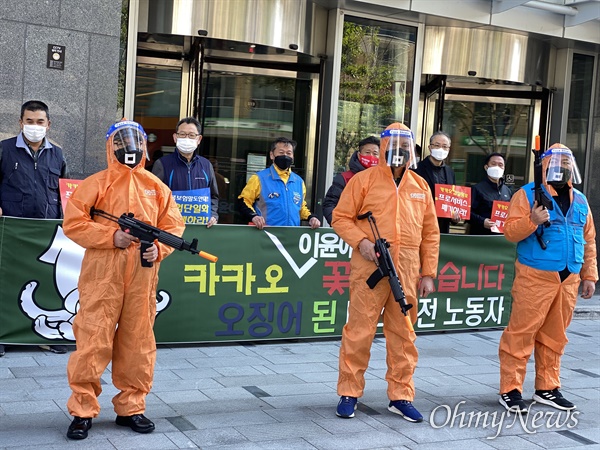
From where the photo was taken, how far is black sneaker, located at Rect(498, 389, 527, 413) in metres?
6.00

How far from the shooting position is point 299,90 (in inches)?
443

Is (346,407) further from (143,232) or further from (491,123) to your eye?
(491,123)

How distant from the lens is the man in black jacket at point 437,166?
8578 millimetres

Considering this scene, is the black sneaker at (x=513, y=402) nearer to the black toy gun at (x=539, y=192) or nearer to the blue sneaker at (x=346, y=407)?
the black toy gun at (x=539, y=192)

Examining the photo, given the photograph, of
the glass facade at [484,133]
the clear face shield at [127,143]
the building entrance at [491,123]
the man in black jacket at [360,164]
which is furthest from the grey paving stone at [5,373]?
the glass facade at [484,133]

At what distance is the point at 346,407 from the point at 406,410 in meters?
0.41

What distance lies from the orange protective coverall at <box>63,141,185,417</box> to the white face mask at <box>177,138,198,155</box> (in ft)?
6.97

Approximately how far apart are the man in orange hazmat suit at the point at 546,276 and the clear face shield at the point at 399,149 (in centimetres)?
93

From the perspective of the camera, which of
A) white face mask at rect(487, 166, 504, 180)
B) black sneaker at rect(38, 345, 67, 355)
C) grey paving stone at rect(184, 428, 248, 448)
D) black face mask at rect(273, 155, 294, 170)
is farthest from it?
white face mask at rect(487, 166, 504, 180)

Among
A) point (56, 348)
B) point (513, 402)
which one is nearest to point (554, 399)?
point (513, 402)

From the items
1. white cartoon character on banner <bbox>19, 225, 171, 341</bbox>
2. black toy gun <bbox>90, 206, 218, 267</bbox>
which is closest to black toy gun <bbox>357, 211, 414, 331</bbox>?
black toy gun <bbox>90, 206, 218, 267</bbox>

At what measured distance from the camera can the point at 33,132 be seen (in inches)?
268

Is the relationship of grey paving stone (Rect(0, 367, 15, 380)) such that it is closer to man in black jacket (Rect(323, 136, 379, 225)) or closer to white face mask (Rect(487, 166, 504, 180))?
man in black jacket (Rect(323, 136, 379, 225))

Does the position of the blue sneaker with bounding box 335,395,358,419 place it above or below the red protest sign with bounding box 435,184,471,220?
below
